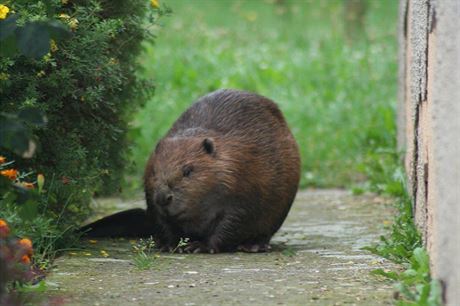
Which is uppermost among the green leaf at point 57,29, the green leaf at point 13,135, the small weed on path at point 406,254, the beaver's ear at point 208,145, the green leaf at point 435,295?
the green leaf at point 57,29

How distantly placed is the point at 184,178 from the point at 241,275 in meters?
0.92

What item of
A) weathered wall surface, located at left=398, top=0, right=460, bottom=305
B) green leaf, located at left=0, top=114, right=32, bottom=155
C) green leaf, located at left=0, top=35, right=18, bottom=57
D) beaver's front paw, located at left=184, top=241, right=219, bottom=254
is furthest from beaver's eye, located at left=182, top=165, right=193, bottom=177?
green leaf, located at left=0, top=114, right=32, bottom=155

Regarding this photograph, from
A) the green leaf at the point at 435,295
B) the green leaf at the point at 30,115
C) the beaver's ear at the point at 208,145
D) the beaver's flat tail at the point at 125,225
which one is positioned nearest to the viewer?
the green leaf at the point at 30,115

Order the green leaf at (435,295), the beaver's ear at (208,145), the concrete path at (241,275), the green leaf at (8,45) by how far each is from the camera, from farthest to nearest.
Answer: the beaver's ear at (208,145)
the concrete path at (241,275)
the green leaf at (8,45)
the green leaf at (435,295)

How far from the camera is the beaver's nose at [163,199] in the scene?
5500 mm

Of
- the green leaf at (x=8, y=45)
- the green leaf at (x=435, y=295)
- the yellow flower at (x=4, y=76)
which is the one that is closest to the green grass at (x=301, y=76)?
the yellow flower at (x=4, y=76)

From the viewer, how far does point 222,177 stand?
559cm

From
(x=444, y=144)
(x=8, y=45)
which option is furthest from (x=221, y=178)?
(x=444, y=144)

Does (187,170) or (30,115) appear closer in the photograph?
(30,115)

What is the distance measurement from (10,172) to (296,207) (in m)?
3.92

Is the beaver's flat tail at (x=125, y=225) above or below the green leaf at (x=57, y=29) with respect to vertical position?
below

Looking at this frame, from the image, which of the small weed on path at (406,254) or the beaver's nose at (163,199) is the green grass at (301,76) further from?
the beaver's nose at (163,199)

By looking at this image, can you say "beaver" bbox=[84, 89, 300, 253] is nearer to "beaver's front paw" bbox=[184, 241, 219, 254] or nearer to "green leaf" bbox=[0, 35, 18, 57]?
"beaver's front paw" bbox=[184, 241, 219, 254]

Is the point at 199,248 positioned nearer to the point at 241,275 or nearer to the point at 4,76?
the point at 241,275
